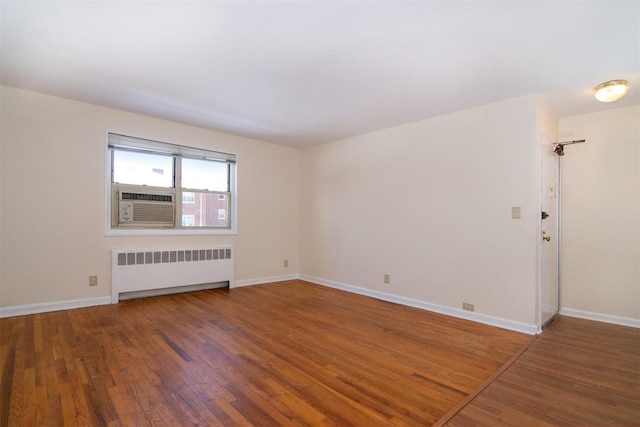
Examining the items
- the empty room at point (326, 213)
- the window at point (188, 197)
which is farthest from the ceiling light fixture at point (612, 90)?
the window at point (188, 197)

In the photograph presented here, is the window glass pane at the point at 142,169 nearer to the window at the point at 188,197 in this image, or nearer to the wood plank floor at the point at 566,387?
the window at the point at 188,197

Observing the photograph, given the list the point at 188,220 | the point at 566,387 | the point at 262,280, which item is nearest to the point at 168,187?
the point at 188,220

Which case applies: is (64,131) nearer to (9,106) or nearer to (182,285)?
(9,106)

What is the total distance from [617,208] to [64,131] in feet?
21.1

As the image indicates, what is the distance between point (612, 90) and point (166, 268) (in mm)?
5370

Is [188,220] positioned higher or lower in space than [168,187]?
lower

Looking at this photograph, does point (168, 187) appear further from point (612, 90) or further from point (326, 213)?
point (612, 90)

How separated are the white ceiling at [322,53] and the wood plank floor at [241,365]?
2429mm

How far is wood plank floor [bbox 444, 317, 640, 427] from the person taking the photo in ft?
5.78

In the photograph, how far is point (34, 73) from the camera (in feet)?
9.77

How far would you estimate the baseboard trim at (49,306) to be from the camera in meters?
3.35

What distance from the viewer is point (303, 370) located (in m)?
2.27

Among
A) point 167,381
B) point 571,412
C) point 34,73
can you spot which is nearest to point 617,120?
point 571,412

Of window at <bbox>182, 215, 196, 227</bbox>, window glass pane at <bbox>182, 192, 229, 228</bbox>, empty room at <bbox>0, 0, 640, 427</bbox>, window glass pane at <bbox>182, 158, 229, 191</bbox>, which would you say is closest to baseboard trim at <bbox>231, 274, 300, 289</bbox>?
empty room at <bbox>0, 0, 640, 427</bbox>
